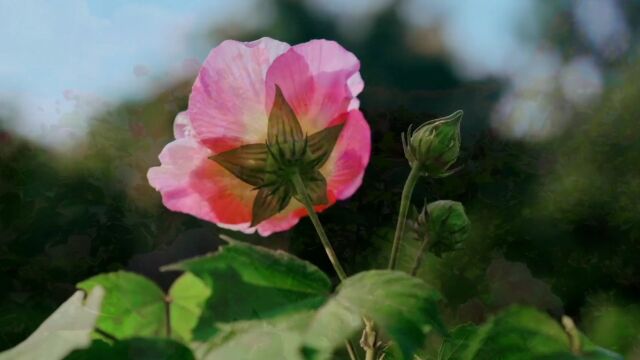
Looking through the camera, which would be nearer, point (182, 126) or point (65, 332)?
point (65, 332)

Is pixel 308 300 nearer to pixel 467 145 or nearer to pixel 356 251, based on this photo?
pixel 356 251

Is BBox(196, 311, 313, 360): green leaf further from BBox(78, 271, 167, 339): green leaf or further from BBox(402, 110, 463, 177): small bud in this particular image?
BBox(402, 110, 463, 177): small bud

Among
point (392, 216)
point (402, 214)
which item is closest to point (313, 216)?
point (402, 214)

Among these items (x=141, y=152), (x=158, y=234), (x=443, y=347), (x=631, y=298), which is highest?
(x=443, y=347)

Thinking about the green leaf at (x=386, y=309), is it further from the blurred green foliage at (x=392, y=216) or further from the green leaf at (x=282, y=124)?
the blurred green foliage at (x=392, y=216)

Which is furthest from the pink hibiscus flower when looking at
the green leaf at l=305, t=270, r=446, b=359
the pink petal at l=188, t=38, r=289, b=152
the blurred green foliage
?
the blurred green foliage

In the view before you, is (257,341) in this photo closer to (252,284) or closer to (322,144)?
(252,284)

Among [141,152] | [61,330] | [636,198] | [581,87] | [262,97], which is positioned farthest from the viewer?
[581,87]

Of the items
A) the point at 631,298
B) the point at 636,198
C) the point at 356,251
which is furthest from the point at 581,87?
the point at 356,251
